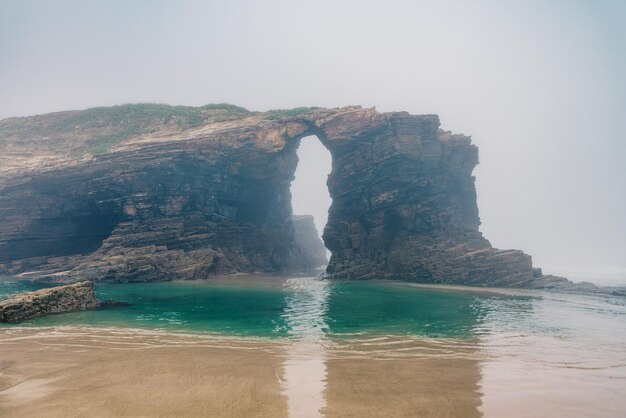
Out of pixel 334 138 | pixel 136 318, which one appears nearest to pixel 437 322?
pixel 136 318

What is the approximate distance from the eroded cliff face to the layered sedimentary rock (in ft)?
74.7

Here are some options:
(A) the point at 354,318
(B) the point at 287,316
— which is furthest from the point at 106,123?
(A) the point at 354,318

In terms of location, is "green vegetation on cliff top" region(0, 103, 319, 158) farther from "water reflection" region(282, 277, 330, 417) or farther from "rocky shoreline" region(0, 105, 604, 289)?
"water reflection" region(282, 277, 330, 417)

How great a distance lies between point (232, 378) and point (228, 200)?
46401mm

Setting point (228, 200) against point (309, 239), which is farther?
point (309, 239)

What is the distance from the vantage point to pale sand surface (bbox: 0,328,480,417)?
5922 millimetres

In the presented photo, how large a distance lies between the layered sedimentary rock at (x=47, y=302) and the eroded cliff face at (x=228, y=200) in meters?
22.8

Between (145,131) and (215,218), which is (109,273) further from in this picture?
(145,131)

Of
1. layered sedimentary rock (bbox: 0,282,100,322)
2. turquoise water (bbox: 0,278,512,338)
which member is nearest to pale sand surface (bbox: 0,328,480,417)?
turquoise water (bbox: 0,278,512,338)

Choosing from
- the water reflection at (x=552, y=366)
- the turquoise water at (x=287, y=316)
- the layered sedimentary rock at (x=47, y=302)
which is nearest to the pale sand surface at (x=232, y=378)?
the water reflection at (x=552, y=366)

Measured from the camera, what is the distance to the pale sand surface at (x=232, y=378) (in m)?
5.92

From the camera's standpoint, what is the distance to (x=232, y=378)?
7.68 m

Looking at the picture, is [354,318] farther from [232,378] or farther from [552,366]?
[232,378]

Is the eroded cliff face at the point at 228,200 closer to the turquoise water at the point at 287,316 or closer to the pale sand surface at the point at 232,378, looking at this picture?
the turquoise water at the point at 287,316
